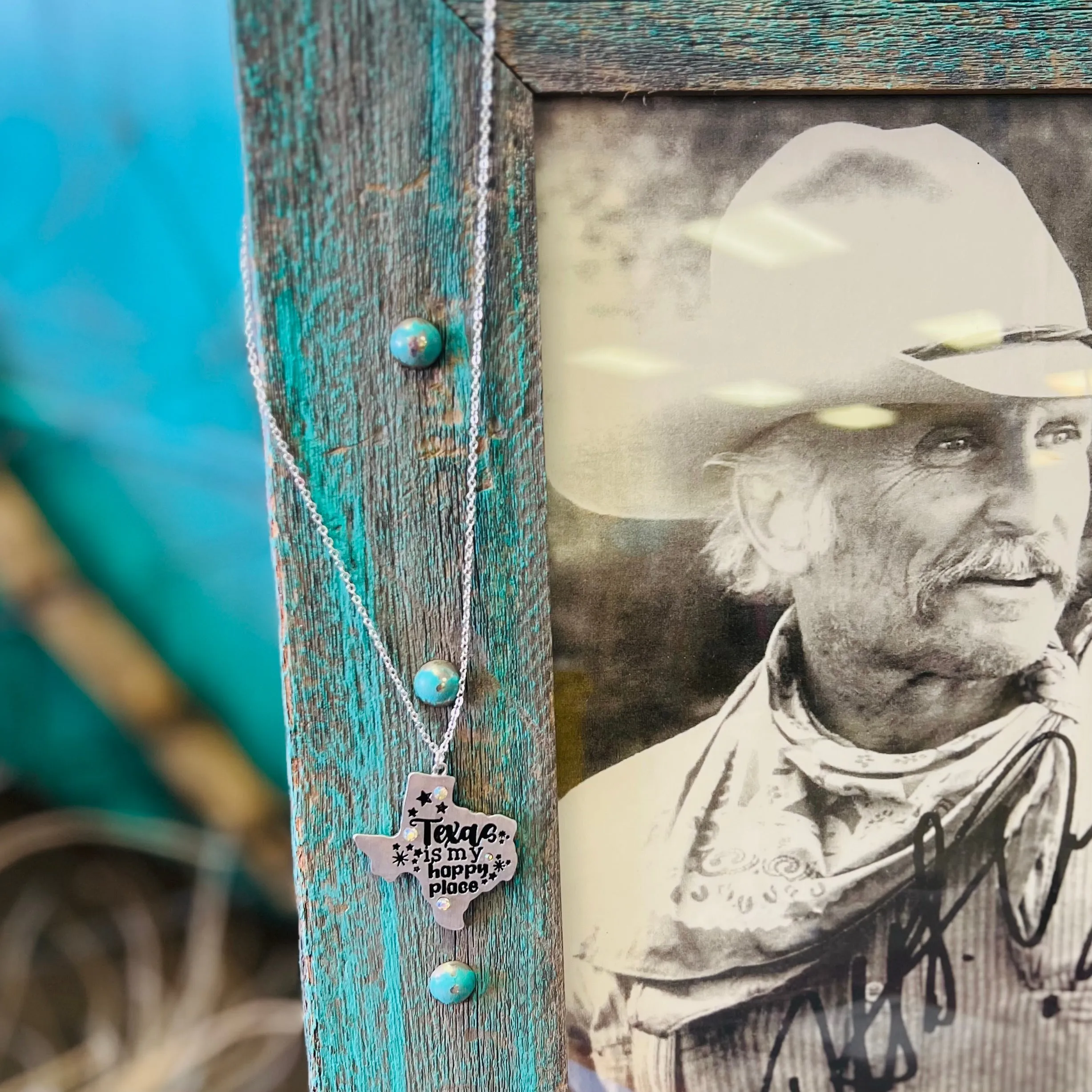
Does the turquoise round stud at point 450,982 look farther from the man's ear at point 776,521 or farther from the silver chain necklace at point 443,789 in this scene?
the man's ear at point 776,521

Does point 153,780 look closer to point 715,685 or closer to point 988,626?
point 715,685

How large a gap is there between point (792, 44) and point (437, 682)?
1.11 feet

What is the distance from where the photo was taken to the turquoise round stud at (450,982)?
0.44 m

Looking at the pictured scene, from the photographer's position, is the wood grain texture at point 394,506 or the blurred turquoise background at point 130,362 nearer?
the wood grain texture at point 394,506

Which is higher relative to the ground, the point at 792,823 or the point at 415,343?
the point at 415,343


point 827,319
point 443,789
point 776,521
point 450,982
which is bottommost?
point 450,982

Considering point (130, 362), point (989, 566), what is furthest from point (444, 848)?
point (130, 362)

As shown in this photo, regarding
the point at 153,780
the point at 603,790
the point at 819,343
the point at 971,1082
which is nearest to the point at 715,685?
the point at 603,790

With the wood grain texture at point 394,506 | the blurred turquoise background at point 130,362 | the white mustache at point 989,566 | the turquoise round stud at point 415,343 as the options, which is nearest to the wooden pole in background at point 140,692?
the blurred turquoise background at point 130,362

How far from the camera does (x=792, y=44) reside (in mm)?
401

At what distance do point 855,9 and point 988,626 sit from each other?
0.31 m

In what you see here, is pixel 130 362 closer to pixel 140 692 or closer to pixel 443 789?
pixel 140 692

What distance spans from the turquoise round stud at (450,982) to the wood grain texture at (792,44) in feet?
1.38

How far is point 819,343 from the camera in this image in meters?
0.44
